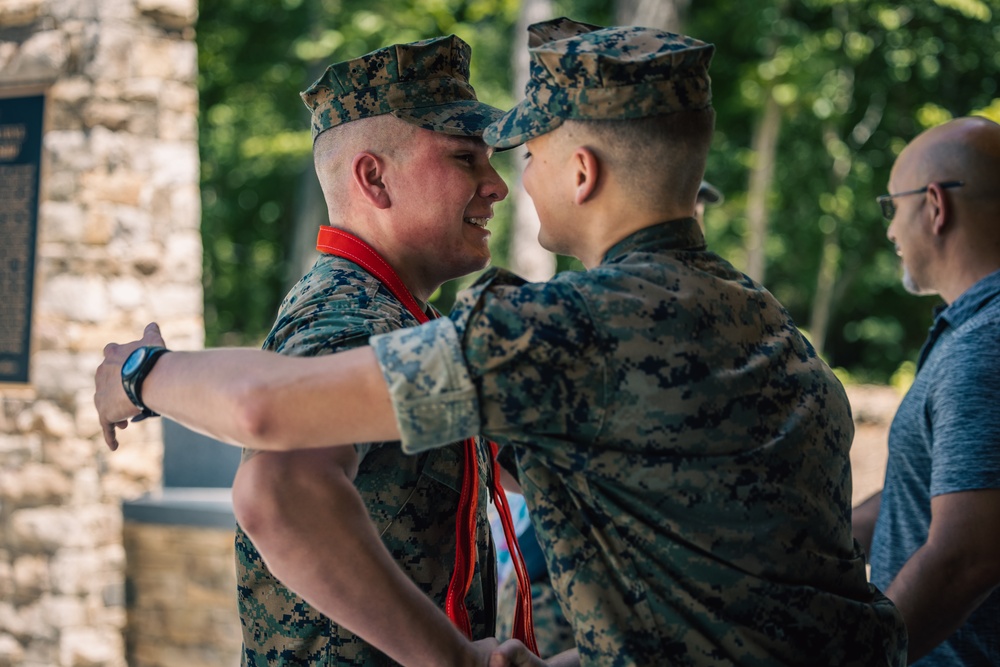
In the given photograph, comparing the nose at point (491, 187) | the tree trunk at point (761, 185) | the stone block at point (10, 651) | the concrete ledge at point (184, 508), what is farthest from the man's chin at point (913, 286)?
the tree trunk at point (761, 185)

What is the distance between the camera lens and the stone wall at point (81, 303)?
4.89m

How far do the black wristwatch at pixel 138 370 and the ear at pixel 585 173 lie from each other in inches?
27.1

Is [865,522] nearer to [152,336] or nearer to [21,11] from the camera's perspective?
[152,336]

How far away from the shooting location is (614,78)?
1.50 m

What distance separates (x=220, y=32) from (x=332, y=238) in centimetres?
1413

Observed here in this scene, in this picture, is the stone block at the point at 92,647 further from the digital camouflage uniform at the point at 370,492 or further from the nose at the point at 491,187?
the nose at the point at 491,187

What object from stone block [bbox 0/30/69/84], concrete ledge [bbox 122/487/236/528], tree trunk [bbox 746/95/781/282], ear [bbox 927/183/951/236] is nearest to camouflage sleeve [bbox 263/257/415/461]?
ear [bbox 927/183/951/236]

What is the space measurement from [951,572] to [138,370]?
166cm

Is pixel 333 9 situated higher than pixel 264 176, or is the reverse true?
pixel 333 9

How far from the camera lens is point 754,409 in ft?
4.93

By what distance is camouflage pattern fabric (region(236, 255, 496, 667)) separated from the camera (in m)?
1.83

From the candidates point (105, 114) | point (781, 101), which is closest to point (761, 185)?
point (781, 101)

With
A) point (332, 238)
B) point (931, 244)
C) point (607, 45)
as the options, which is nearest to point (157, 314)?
point (332, 238)

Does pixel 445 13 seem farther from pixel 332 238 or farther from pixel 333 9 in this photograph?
pixel 332 238
